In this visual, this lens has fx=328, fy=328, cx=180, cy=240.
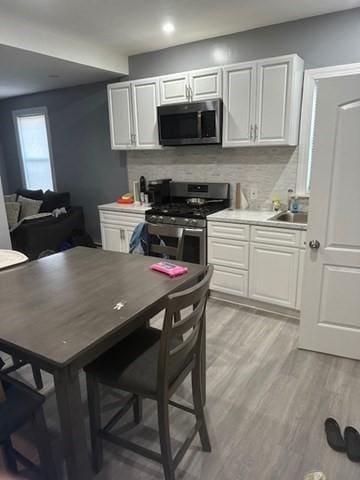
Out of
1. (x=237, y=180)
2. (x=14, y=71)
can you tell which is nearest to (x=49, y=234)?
(x=14, y=71)

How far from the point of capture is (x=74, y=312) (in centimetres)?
139

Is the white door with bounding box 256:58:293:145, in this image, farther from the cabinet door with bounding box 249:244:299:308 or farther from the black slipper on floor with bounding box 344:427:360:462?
the black slipper on floor with bounding box 344:427:360:462

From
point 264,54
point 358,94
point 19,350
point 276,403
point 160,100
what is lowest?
point 276,403

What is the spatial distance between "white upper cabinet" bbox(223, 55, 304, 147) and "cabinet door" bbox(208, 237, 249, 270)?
1.00 meters

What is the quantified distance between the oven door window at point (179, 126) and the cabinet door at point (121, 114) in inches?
22.7

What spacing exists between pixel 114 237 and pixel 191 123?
66.8 inches

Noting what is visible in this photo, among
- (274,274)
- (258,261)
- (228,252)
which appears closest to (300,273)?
(274,274)

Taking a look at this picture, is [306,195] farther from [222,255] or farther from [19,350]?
[19,350]

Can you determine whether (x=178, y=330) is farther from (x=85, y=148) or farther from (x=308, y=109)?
(x=85, y=148)

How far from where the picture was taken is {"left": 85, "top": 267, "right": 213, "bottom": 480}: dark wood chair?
1313 millimetres

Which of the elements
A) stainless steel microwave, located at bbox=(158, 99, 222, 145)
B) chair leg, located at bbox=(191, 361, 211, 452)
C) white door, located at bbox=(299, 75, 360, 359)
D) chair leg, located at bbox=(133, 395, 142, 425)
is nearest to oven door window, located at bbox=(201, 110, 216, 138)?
stainless steel microwave, located at bbox=(158, 99, 222, 145)

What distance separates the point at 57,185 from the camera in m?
5.64

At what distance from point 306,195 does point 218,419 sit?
2329 millimetres

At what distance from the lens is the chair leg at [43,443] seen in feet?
4.46
